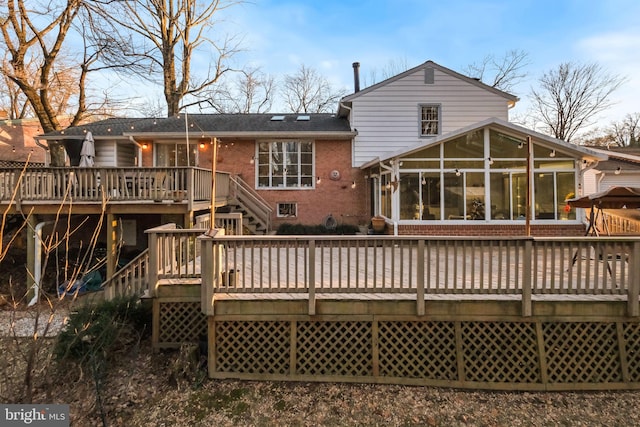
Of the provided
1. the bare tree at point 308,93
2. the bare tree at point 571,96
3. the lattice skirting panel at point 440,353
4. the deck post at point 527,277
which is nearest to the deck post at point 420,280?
the lattice skirting panel at point 440,353

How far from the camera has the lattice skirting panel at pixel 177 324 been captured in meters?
5.20

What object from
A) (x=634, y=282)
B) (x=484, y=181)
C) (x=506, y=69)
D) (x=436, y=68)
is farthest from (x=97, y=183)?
(x=506, y=69)

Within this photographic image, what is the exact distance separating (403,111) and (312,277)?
9.83 metres

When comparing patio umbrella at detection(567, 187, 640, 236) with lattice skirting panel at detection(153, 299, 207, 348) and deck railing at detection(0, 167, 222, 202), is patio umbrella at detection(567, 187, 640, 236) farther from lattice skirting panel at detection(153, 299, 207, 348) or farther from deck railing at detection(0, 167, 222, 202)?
deck railing at detection(0, 167, 222, 202)

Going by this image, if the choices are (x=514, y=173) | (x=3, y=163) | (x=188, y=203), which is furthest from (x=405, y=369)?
(x=3, y=163)

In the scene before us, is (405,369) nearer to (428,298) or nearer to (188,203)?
(428,298)

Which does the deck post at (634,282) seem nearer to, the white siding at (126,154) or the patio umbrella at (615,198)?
the patio umbrella at (615,198)

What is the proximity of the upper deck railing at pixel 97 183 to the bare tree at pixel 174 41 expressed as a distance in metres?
10.3

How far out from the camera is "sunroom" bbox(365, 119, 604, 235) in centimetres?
912

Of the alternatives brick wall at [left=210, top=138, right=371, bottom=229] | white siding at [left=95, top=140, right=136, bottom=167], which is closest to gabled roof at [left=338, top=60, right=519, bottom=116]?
brick wall at [left=210, top=138, right=371, bottom=229]

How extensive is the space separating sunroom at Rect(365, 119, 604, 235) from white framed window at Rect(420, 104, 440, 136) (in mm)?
3459

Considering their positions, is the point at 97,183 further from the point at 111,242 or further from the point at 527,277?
the point at 527,277

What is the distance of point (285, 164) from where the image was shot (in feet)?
41.1

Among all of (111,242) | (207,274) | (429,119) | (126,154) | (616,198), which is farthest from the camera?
(126,154)
